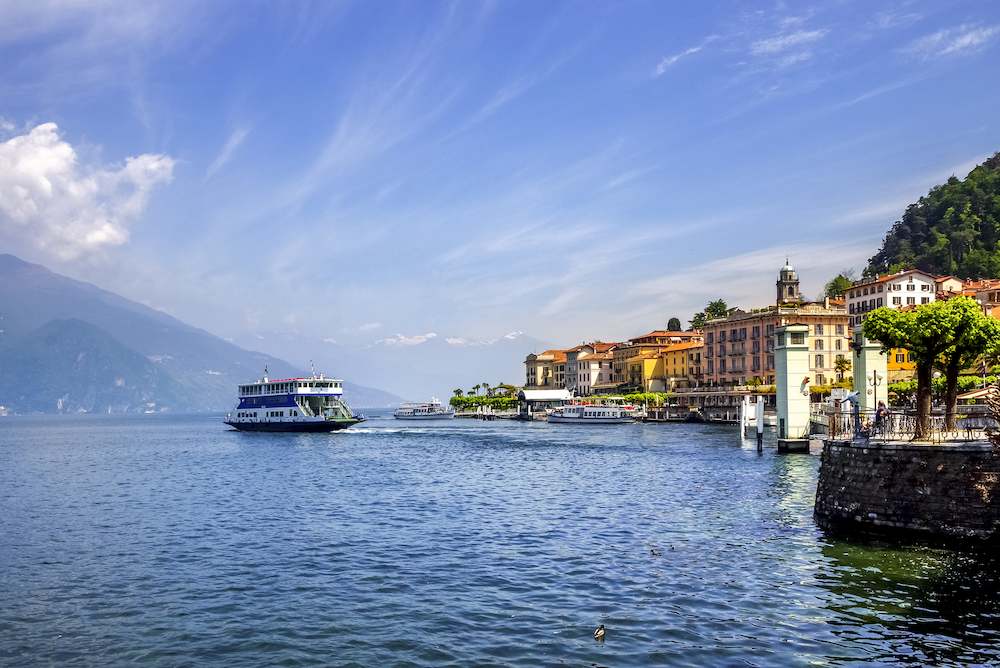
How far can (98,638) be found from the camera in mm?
17703

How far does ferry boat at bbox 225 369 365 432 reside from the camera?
373ft

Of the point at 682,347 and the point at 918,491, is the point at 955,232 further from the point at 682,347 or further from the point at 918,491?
the point at 918,491

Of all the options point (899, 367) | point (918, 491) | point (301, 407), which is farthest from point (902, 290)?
point (918, 491)

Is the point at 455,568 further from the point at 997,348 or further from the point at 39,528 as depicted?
the point at 997,348

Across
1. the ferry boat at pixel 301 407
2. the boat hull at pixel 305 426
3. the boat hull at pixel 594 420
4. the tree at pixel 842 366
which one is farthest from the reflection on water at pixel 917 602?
the boat hull at pixel 594 420

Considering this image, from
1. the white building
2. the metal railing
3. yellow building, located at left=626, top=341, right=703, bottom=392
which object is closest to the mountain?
the white building

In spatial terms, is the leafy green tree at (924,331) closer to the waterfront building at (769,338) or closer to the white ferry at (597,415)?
the waterfront building at (769,338)

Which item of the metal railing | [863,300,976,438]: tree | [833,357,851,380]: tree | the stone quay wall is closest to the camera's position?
the stone quay wall

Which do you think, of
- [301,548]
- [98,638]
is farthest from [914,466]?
[98,638]

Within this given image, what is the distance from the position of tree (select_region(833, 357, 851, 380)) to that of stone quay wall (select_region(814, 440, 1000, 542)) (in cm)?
10841

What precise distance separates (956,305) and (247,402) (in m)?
114

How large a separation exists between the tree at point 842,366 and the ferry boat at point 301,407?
78.3 m

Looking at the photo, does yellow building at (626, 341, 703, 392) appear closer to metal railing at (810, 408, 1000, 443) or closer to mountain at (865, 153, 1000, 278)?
mountain at (865, 153, 1000, 278)

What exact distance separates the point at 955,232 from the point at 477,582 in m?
184
